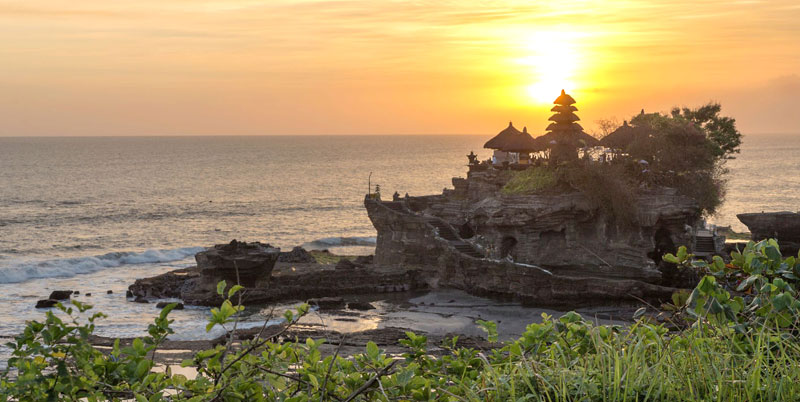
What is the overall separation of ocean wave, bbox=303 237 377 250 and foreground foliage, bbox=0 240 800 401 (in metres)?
73.5

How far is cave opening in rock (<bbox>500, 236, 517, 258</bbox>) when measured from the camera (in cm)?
4900

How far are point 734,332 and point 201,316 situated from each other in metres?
37.7

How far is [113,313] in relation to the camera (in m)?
43.7

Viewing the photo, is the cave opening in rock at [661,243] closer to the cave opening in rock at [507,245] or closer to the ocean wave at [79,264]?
the cave opening in rock at [507,245]

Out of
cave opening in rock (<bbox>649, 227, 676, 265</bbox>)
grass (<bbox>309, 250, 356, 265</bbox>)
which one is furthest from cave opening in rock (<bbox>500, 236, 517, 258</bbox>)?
grass (<bbox>309, 250, 356, 265</bbox>)

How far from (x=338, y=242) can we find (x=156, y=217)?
3302 cm

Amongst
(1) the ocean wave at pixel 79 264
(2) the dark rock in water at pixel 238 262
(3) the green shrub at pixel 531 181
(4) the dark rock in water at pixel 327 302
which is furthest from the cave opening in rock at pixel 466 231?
(1) the ocean wave at pixel 79 264

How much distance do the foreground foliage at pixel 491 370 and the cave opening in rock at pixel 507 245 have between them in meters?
41.4

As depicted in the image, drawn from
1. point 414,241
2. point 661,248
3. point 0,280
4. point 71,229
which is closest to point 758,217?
point 661,248

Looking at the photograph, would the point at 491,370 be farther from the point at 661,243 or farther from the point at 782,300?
the point at 661,243

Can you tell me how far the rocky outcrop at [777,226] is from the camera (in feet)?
177

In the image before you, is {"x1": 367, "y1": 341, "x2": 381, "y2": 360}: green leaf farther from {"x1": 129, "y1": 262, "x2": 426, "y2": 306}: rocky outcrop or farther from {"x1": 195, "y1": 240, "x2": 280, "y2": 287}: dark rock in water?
{"x1": 129, "y1": 262, "x2": 426, "y2": 306}: rocky outcrop

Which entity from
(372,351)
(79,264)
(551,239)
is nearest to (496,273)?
(551,239)

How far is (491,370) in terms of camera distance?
625 centimetres
